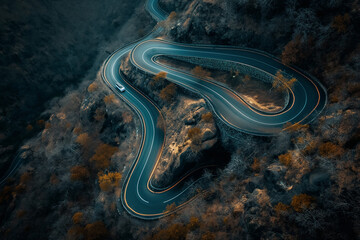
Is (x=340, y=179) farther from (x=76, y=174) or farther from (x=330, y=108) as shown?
(x=76, y=174)

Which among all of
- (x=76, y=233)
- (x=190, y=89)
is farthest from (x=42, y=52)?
(x=76, y=233)

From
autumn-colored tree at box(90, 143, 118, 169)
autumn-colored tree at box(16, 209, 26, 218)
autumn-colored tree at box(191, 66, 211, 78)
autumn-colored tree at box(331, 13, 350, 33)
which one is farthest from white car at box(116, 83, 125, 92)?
autumn-colored tree at box(331, 13, 350, 33)

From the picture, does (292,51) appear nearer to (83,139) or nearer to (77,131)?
(83,139)

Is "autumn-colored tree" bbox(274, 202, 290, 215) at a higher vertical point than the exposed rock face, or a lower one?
lower

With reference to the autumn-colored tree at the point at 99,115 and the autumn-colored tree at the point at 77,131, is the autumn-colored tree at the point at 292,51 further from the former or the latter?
the autumn-colored tree at the point at 77,131

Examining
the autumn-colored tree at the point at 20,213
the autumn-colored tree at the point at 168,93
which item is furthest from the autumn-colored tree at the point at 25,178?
the autumn-colored tree at the point at 168,93

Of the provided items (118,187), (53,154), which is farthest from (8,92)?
(118,187)

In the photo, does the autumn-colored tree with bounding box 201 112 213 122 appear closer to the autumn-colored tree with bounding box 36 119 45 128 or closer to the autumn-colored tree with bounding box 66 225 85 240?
the autumn-colored tree with bounding box 66 225 85 240
